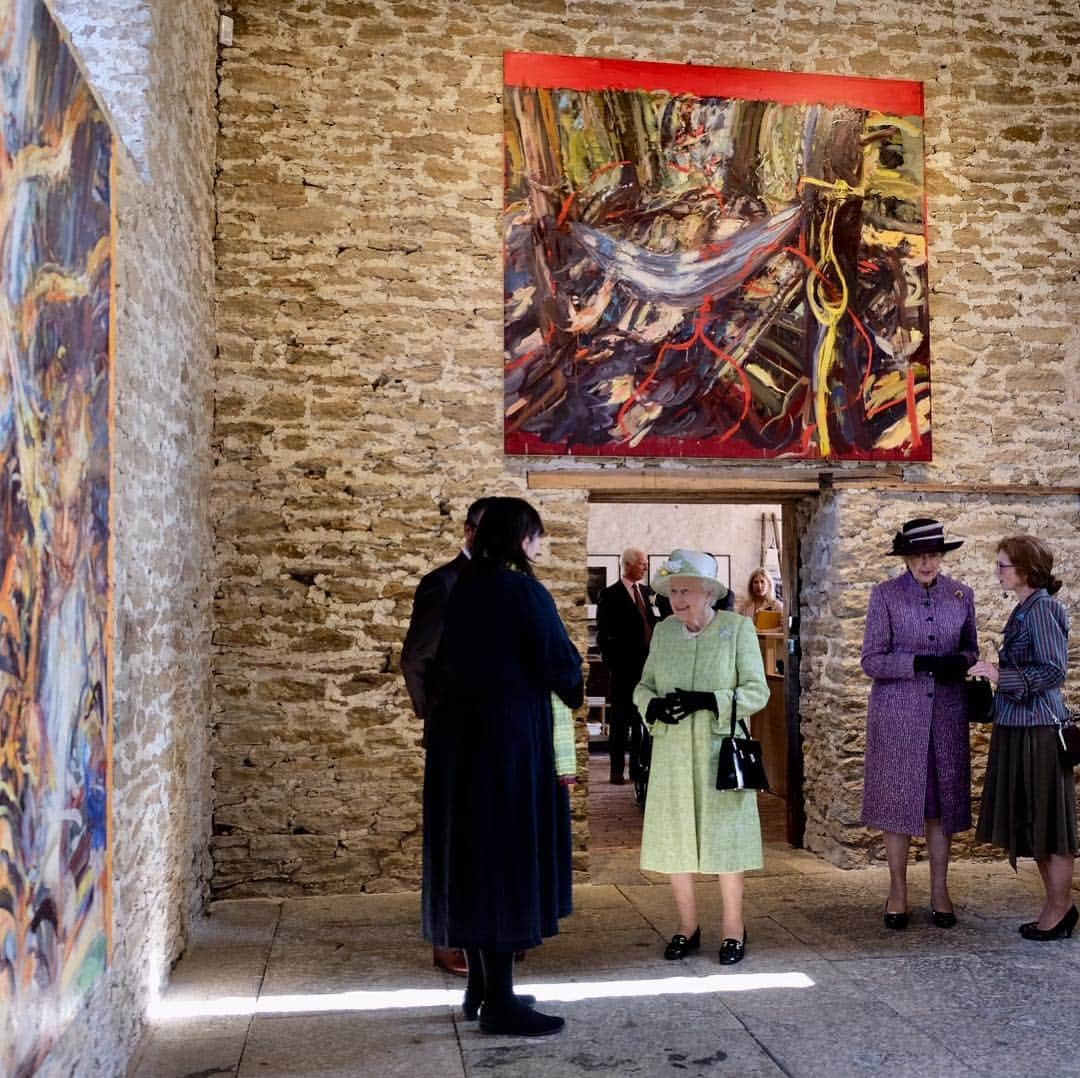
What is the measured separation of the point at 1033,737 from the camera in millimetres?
4707

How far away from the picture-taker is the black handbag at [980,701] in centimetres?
488

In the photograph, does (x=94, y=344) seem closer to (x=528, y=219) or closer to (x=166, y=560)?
(x=166, y=560)

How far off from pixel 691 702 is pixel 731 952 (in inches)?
38.2

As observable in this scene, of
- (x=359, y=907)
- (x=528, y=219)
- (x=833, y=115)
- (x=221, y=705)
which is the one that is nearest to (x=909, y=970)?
(x=359, y=907)

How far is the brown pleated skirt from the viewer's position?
4590mm

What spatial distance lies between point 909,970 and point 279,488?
356cm

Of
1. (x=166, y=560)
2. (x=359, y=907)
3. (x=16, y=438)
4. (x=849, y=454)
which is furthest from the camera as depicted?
(x=849, y=454)

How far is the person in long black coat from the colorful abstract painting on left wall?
1039 mm

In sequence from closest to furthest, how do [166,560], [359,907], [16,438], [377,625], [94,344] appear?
[16,438] → [94,344] → [166,560] → [359,907] → [377,625]

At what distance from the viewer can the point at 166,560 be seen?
13.9 ft

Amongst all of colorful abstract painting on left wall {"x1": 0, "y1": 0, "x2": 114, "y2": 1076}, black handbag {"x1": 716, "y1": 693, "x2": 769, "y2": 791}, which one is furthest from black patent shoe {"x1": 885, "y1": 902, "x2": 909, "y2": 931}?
colorful abstract painting on left wall {"x1": 0, "y1": 0, "x2": 114, "y2": 1076}

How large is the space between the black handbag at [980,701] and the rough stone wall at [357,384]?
123 cm

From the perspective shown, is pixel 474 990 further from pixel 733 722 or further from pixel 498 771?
pixel 733 722

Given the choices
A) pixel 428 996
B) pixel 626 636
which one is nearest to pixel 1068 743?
pixel 428 996
